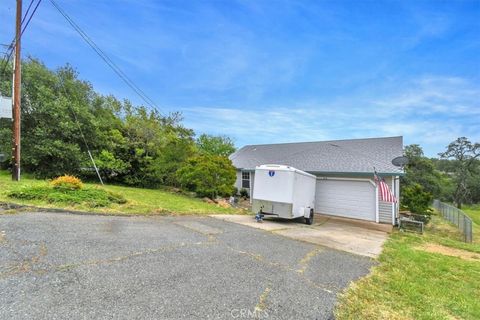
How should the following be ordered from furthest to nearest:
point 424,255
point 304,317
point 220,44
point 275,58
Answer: point 275,58 → point 220,44 → point 424,255 → point 304,317

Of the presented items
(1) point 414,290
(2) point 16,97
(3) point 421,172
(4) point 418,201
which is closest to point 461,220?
(4) point 418,201

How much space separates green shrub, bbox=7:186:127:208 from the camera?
7.79m

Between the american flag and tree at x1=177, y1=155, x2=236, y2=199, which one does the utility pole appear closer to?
tree at x1=177, y1=155, x2=236, y2=199

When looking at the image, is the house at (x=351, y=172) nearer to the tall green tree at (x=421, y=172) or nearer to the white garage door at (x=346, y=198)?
the white garage door at (x=346, y=198)

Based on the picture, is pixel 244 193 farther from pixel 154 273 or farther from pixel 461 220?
pixel 154 273

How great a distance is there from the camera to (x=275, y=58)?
1611 centimetres

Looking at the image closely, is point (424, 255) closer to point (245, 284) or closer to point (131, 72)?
point (245, 284)

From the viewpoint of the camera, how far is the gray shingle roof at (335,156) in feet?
44.6

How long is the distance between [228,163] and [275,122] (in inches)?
505

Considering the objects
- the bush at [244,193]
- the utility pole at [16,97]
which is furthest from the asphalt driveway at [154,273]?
the bush at [244,193]

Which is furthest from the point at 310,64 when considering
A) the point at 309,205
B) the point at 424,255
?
the point at 424,255

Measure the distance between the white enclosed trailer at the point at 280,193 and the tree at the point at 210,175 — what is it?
4347 millimetres

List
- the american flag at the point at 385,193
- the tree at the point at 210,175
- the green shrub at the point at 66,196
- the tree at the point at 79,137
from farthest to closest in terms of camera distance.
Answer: the tree at the point at 210,175, the tree at the point at 79,137, the american flag at the point at 385,193, the green shrub at the point at 66,196

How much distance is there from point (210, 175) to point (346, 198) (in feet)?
25.4
